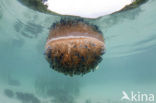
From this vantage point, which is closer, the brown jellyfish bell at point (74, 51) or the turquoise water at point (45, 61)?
the brown jellyfish bell at point (74, 51)

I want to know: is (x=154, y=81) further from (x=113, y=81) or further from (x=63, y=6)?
(x=63, y=6)

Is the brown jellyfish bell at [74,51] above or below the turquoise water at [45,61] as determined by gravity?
below

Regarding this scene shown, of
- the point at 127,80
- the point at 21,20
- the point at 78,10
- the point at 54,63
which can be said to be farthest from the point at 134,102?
the point at 54,63

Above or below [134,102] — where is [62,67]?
below

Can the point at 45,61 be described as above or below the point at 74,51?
above
